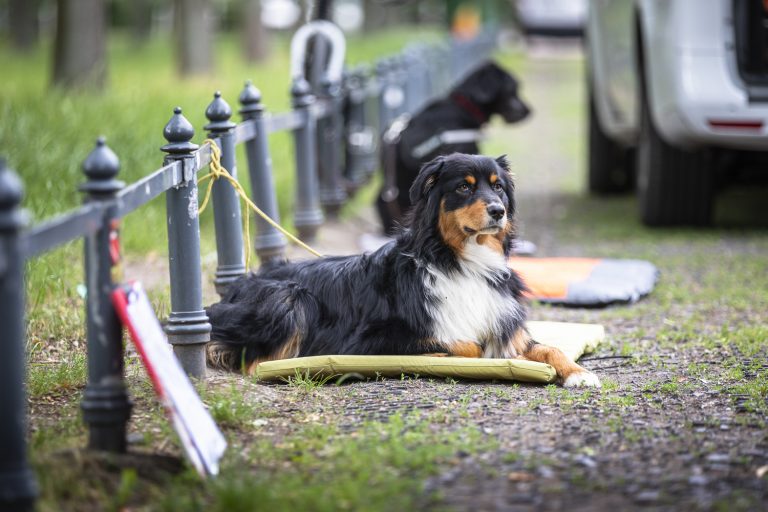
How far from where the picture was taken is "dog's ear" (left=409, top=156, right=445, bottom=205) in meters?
5.14

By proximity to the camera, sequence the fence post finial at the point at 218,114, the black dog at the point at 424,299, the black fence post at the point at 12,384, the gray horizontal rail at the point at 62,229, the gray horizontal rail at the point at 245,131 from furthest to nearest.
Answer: the gray horizontal rail at the point at 245,131
the fence post finial at the point at 218,114
the black dog at the point at 424,299
the gray horizontal rail at the point at 62,229
the black fence post at the point at 12,384

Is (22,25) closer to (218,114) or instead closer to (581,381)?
(218,114)

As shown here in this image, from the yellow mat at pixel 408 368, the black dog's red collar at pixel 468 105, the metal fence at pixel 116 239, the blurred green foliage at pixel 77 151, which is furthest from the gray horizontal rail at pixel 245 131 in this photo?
the black dog's red collar at pixel 468 105

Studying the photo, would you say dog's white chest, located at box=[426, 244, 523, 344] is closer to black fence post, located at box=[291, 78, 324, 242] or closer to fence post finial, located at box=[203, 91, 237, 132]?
fence post finial, located at box=[203, 91, 237, 132]

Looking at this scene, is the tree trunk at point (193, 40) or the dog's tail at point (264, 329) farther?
the tree trunk at point (193, 40)

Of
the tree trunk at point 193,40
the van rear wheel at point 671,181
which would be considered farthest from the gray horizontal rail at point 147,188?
the tree trunk at point 193,40

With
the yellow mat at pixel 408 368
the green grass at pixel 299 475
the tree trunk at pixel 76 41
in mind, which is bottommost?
the green grass at pixel 299 475

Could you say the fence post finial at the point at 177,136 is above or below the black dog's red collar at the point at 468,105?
below

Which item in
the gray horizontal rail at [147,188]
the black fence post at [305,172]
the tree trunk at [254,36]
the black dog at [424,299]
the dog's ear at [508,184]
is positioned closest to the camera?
the gray horizontal rail at [147,188]

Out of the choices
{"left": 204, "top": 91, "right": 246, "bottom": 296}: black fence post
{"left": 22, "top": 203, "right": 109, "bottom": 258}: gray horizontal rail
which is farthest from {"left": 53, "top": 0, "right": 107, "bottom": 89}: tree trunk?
{"left": 22, "top": 203, "right": 109, "bottom": 258}: gray horizontal rail

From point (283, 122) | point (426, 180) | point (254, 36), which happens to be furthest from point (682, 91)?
point (254, 36)

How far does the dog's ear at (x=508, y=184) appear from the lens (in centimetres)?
525

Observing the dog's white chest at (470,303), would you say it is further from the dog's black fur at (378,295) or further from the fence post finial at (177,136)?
the fence post finial at (177,136)

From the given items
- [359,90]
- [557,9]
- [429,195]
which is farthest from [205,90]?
[557,9]
